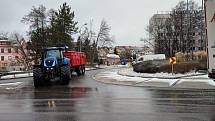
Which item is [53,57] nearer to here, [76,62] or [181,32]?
[76,62]

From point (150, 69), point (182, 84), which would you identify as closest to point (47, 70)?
point (182, 84)

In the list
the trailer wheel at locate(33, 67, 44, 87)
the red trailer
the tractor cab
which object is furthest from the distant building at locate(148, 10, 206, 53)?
the trailer wheel at locate(33, 67, 44, 87)

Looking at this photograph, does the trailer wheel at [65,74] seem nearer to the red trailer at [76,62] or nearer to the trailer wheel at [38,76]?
the trailer wheel at [38,76]

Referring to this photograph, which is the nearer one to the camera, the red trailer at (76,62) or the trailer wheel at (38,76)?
the trailer wheel at (38,76)

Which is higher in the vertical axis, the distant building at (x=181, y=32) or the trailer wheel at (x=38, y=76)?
the distant building at (x=181, y=32)

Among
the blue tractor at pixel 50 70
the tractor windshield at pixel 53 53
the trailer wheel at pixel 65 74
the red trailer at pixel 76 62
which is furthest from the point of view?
the red trailer at pixel 76 62

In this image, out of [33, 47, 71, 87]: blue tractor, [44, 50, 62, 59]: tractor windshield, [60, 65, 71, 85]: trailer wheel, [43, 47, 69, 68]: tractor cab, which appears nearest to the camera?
[60, 65, 71, 85]: trailer wheel

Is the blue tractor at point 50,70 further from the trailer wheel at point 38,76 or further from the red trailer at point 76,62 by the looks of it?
the red trailer at point 76,62

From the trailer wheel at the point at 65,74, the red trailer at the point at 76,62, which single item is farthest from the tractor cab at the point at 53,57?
the red trailer at the point at 76,62

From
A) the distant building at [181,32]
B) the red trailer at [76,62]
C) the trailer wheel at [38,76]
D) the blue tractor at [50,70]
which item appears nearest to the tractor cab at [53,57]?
the blue tractor at [50,70]

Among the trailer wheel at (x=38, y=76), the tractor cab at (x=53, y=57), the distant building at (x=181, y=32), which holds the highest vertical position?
the distant building at (x=181, y=32)

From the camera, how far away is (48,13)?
259ft

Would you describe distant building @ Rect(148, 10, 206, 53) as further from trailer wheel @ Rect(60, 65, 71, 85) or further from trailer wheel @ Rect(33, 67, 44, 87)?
trailer wheel @ Rect(33, 67, 44, 87)

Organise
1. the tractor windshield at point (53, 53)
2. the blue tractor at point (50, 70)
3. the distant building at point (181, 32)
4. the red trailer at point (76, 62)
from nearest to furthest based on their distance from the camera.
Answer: the blue tractor at point (50, 70) < the tractor windshield at point (53, 53) < the red trailer at point (76, 62) < the distant building at point (181, 32)
